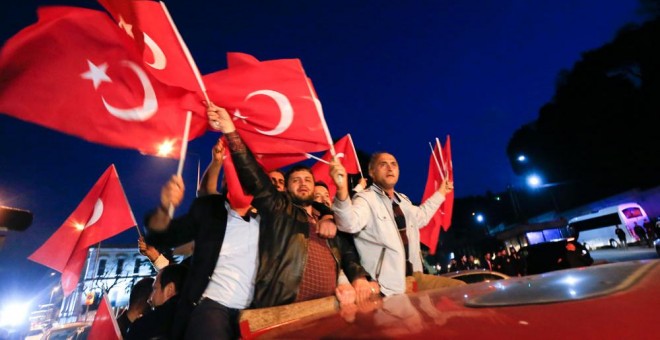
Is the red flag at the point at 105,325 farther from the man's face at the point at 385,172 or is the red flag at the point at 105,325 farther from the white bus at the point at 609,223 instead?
the white bus at the point at 609,223

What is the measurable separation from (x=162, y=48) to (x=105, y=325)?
274 centimetres

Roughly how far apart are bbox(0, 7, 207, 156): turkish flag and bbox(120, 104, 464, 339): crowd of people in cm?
62

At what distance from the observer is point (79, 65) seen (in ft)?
10.4

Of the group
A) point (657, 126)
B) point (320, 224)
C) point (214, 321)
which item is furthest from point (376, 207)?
point (657, 126)

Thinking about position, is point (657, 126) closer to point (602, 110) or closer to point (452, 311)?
point (602, 110)

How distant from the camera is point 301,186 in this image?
3486 mm

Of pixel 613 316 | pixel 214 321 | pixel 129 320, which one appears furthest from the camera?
pixel 129 320

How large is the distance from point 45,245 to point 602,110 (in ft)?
126

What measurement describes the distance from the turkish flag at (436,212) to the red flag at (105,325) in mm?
4688

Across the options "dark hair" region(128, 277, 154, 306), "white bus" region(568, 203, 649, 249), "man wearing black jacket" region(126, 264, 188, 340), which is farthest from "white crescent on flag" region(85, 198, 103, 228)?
"white bus" region(568, 203, 649, 249)

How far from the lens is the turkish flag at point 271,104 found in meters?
3.69

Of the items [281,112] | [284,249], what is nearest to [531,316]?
[284,249]

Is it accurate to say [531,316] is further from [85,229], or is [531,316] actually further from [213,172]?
[85,229]

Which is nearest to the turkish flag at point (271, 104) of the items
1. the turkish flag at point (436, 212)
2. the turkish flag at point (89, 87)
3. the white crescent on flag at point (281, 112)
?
the white crescent on flag at point (281, 112)
